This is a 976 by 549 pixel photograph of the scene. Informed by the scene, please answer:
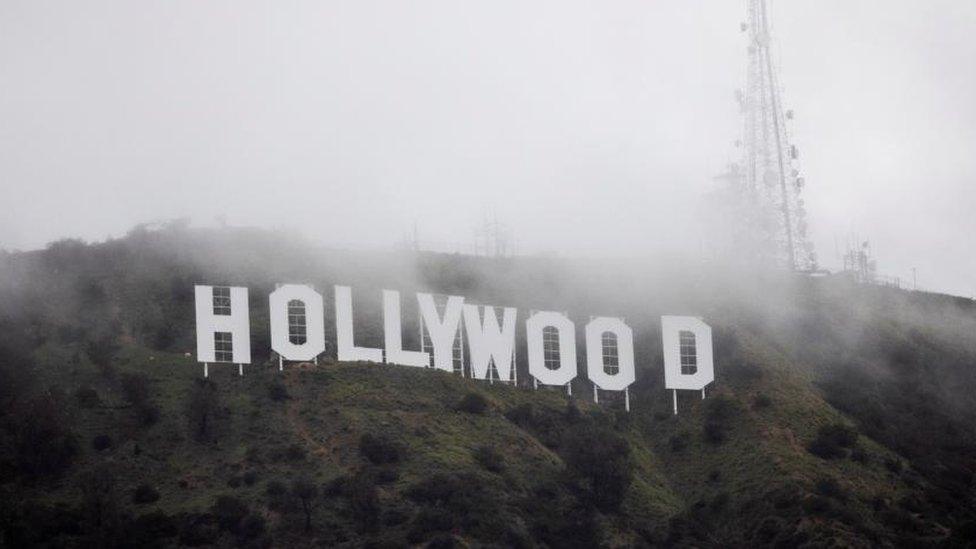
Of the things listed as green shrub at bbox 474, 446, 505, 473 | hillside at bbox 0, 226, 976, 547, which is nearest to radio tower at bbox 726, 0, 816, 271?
hillside at bbox 0, 226, 976, 547

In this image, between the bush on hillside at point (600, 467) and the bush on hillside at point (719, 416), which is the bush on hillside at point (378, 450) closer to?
the bush on hillside at point (600, 467)

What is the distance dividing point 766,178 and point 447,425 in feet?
145

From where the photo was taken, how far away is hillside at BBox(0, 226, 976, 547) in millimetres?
79938

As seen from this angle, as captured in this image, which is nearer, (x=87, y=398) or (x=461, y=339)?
(x=87, y=398)

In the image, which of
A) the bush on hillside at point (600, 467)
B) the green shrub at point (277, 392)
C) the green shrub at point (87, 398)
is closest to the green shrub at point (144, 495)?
the green shrub at point (87, 398)

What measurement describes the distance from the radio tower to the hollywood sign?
23.3 m

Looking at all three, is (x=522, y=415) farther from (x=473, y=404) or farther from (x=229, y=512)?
(x=229, y=512)

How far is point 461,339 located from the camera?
10019cm

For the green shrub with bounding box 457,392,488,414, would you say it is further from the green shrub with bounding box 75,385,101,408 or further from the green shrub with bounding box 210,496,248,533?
the green shrub with bounding box 75,385,101,408

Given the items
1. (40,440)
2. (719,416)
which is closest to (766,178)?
(719,416)

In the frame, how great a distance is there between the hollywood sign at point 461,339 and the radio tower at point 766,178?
23326 mm

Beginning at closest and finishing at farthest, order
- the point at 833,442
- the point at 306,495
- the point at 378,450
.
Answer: the point at 306,495
the point at 378,450
the point at 833,442

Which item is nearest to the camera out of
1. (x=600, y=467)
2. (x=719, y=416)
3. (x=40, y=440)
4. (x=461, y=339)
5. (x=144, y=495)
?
(x=144, y=495)

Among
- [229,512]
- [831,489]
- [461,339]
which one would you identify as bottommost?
[831,489]
